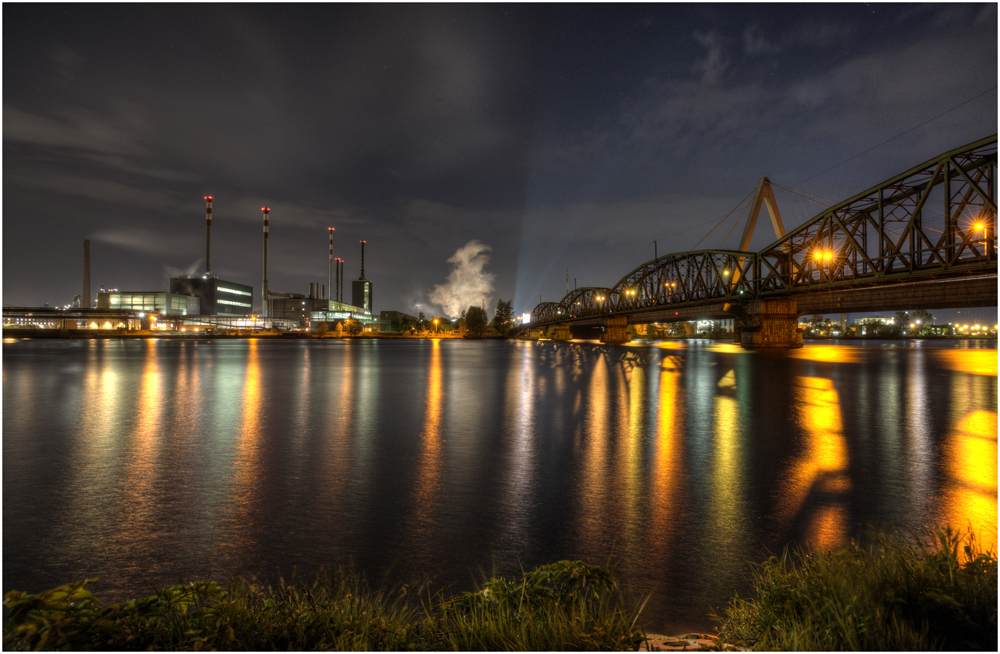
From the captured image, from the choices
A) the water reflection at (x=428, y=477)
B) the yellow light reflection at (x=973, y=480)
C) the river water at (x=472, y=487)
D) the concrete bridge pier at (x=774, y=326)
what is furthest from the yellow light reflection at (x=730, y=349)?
the water reflection at (x=428, y=477)

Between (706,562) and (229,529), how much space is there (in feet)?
22.3

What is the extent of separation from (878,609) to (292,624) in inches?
199

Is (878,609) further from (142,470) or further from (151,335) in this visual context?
(151,335)

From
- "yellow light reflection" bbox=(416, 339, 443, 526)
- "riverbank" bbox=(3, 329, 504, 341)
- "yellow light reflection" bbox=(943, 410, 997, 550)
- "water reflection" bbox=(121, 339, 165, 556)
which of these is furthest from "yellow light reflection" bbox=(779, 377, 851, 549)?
"riverbank" bbox=(3, 329, 504, 341)

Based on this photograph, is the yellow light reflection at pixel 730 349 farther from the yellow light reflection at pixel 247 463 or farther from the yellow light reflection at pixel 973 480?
the yellow light reflection at pixel 247 463

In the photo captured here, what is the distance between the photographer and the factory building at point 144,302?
554ft

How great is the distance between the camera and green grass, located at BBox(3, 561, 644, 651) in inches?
150

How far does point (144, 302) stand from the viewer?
555 ft

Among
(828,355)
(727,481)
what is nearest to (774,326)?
(828,355)

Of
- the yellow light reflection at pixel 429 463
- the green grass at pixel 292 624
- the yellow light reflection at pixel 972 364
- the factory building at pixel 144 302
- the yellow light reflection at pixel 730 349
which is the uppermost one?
the factory building at pixel 144 302

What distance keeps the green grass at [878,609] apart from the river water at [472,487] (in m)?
0.86

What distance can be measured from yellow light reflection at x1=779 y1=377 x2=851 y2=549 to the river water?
0.05m

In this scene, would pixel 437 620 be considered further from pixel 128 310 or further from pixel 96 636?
pixel 128 310

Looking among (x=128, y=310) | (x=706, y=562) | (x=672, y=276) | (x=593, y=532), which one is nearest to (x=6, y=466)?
(x=593, y=532)
